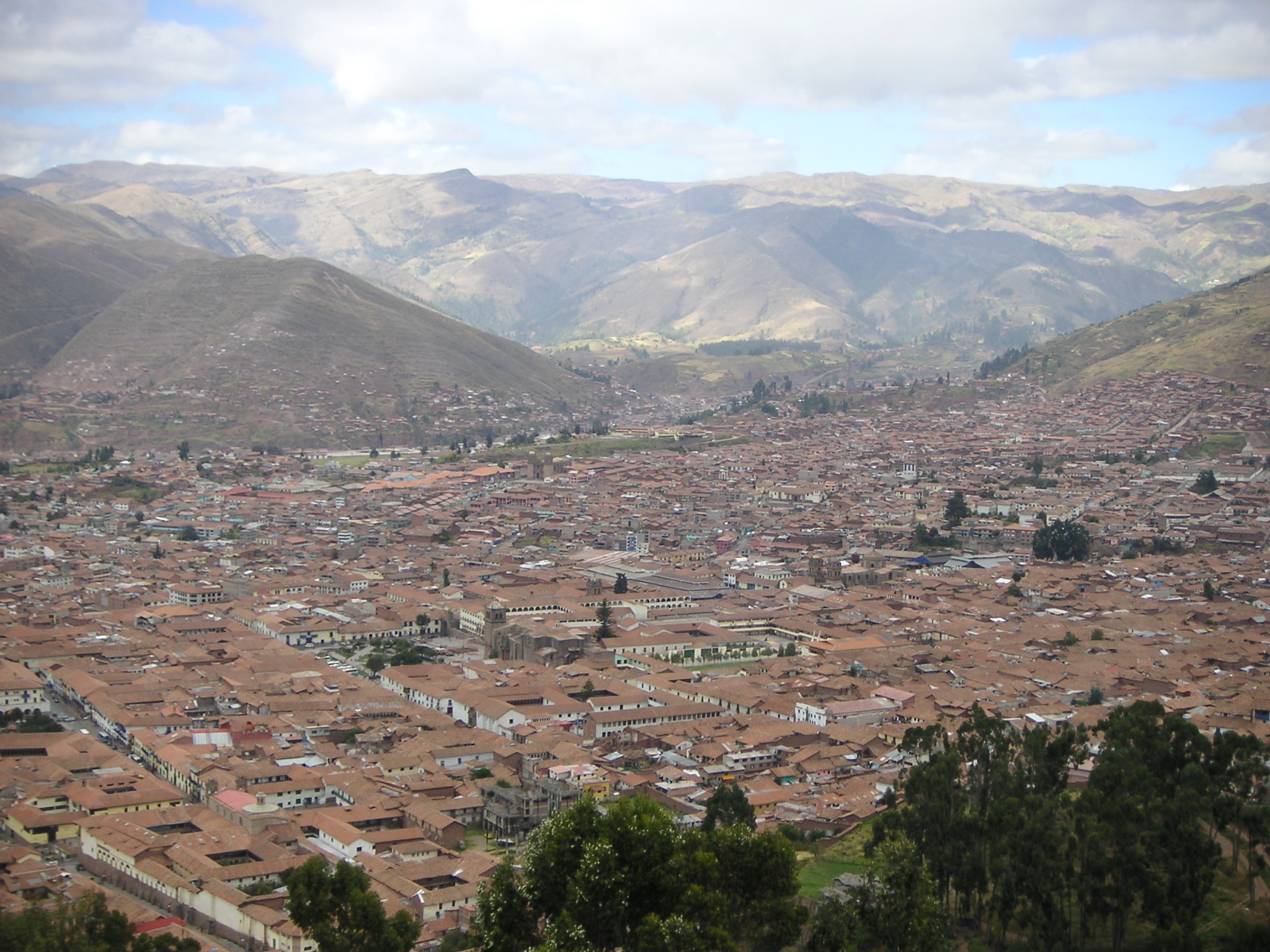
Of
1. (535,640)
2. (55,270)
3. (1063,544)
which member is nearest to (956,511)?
(1063,544)

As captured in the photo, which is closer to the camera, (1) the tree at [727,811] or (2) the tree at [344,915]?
(2) the tree at [344,915]

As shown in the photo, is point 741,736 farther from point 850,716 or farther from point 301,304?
point 301,304

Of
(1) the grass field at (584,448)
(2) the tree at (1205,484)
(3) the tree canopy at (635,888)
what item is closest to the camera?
(3) the tree canopy at (635,888)

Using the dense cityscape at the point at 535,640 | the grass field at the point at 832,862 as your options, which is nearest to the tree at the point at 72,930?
the dense cityscape at the point at 535,640

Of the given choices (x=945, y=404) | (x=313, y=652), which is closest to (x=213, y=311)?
(x=945, y=404)

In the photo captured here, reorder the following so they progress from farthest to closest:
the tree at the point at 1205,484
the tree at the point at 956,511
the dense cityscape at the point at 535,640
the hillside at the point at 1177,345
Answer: the hillside at the point at 1177,345, the tree at the point at 1205,484, the tree at the point at 956,511, the dense cityscape at the point at 535,640

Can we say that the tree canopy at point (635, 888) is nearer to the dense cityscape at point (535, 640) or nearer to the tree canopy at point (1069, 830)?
the tree canopy at point (1069, 830)

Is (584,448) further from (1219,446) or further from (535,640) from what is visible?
(535,640)
